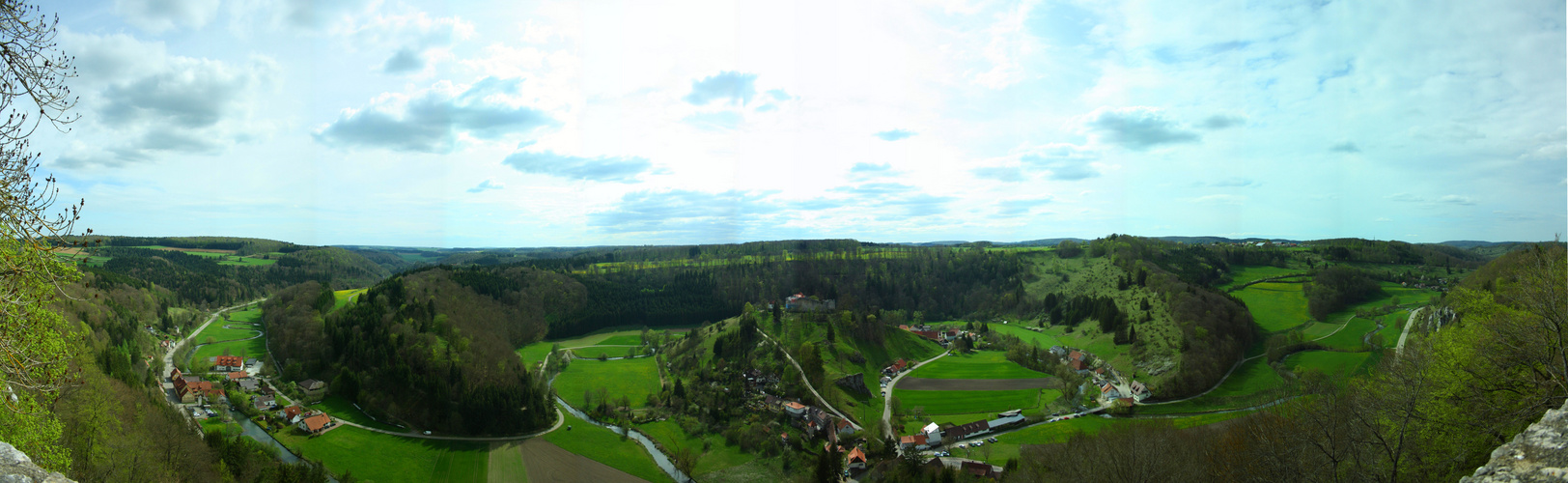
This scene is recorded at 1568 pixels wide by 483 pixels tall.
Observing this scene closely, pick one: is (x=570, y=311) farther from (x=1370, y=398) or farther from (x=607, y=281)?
(x=1370, y=398)

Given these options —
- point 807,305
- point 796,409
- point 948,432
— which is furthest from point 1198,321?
point 796,409

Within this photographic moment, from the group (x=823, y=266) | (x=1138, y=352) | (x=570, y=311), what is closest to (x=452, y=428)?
(x=570, y=311)

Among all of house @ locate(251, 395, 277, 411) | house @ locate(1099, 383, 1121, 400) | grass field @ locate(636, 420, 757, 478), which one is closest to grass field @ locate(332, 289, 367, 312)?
A: house @ locate(251, 395, 277, 411)

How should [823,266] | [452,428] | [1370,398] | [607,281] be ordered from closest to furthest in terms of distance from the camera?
[1370,398] < [452,428] < [607,281] < [823,266]

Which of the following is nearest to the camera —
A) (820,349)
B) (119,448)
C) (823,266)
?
(119,448)

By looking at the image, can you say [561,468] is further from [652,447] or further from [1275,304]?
[1275,304]

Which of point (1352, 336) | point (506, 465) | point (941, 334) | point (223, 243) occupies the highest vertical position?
point (223, 243)

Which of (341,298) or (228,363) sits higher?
(341,298)
